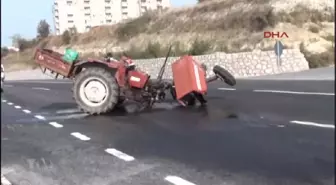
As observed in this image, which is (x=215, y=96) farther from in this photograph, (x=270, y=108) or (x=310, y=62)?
(x=310, y=62)

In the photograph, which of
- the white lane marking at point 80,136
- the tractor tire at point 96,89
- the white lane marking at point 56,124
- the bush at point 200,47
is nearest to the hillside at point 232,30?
the bush at point 200,47

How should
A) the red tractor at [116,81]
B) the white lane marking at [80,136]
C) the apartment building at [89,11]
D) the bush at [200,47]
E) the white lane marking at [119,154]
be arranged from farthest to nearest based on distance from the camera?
the bush at [200,47] → the red tractor at [116,81] → the white lane marking at [80,136] → the white lane marking at [119,154] → the apartment building at [89,11]

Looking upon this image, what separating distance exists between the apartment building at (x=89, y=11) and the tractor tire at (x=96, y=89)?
5.89 metres

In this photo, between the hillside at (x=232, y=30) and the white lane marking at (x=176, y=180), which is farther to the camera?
the hillside at (x=232, y=30)

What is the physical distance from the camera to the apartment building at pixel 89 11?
4.64m

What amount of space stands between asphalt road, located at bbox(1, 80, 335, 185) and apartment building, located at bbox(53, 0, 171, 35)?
77 cm

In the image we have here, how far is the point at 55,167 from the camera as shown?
22.9ft

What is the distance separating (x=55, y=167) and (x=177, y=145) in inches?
68.7

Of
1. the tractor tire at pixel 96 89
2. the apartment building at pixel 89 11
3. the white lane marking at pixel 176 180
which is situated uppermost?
the apartment building at pixel 89 11

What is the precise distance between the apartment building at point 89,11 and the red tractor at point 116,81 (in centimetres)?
558

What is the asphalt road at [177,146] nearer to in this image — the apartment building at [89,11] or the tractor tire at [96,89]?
the tractor tire at [96,89]

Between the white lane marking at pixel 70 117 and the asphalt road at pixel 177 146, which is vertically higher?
the asphalt road at pixel 177 146

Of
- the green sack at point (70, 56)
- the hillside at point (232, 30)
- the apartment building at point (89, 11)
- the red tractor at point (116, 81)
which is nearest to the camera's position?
the apartment building at point (89, 11)

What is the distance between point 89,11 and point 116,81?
670 cm
